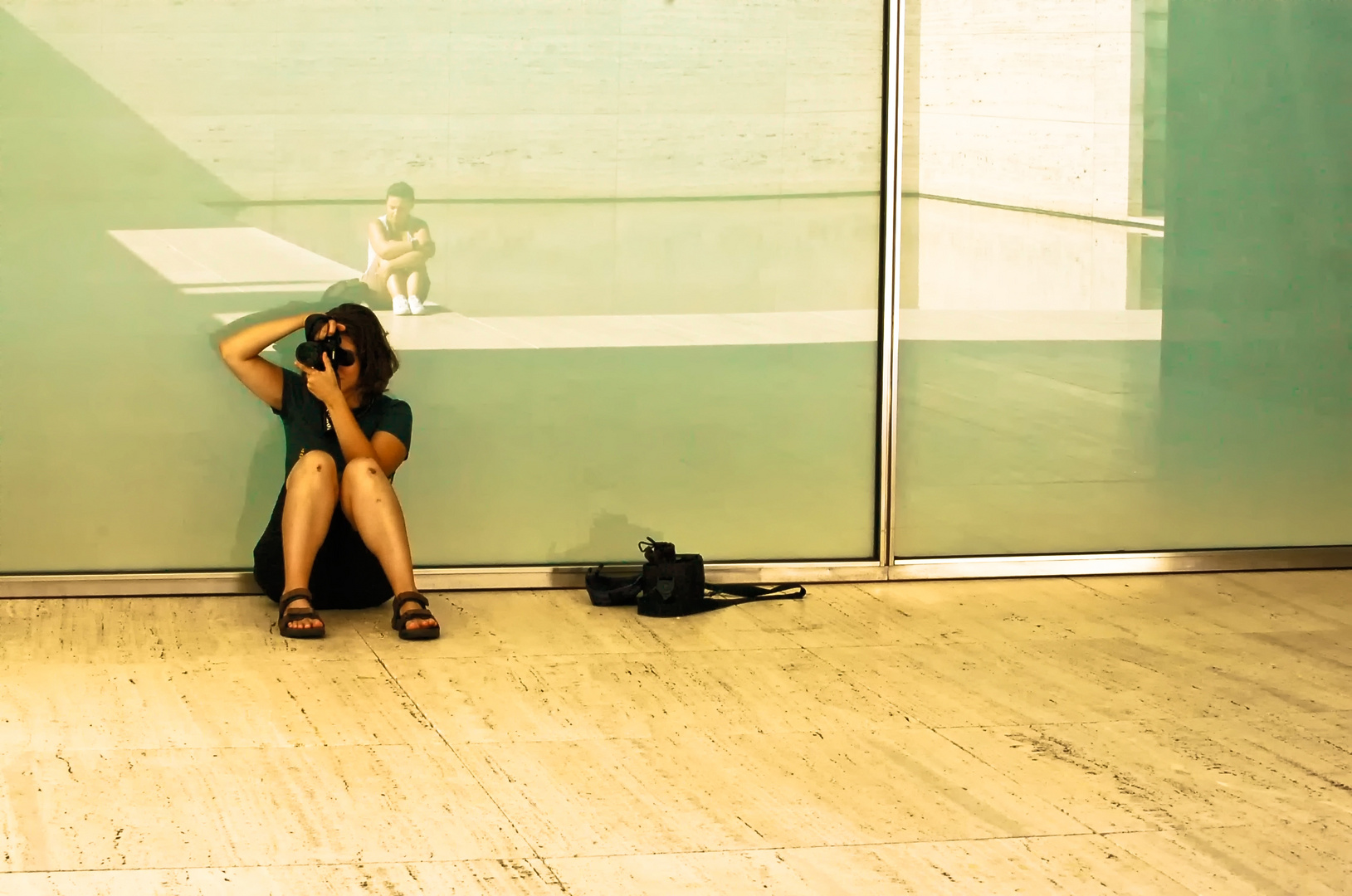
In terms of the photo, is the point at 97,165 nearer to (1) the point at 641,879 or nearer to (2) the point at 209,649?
(2) the point at 209,649

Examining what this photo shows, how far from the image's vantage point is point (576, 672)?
4191 mm

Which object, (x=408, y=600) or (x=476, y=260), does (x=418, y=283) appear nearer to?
(x=476, y=260)

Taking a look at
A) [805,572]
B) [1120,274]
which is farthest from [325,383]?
[1120,274]

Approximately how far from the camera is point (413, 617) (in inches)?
175

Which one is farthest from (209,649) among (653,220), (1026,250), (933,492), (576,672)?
(1026,250)

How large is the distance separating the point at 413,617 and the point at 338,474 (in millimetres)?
468

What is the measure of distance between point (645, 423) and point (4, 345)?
5.91ft

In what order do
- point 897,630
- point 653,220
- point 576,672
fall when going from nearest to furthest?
point 576,672
point 897,630
point 653,220

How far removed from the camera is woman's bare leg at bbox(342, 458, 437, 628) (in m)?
4.54

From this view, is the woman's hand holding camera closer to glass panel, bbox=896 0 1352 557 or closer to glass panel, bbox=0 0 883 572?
glass panel, bbox=0 0 883 572

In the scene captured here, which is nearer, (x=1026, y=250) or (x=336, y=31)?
(x=336, y=31)

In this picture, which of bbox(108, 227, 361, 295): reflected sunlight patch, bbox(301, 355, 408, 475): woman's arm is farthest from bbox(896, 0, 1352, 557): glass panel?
bbox(108, 227, 361, 295): reflected sunlight patch

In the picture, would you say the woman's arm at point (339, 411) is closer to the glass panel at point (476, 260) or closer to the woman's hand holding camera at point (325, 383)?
the woman's hand holding camera at point (325, 383)

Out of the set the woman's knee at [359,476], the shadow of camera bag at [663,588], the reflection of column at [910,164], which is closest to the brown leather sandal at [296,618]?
the woman's knee at [359,476]
